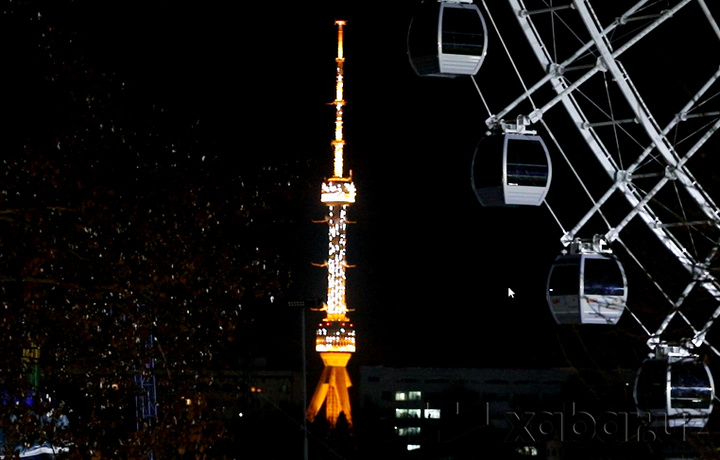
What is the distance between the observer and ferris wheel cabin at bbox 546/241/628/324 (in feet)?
40.3

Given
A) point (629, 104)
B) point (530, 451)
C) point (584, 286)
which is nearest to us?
point (629, 104)

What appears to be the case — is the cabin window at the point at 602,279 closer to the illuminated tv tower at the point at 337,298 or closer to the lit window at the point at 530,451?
the lit window at the point at 530,451

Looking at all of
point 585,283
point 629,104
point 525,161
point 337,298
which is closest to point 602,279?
point 585,283

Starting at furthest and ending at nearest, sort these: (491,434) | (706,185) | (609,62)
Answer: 1. (491,434)
2. (609,62)
3. (706,185)

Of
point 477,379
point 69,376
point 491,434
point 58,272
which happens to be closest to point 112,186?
point 58,272

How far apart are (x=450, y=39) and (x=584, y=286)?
2377 millimetres

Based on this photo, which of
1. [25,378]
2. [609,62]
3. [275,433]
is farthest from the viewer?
[275,433]

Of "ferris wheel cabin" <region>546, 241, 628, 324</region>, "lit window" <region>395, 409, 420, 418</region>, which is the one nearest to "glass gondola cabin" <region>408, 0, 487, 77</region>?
"ferris wheel cabin" <region>546, 241, 628, 324</region>

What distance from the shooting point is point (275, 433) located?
55.3m

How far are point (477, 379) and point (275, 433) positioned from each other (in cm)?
5065

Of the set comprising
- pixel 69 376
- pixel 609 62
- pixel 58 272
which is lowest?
pixel 69 376

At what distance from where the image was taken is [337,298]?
3637 inches

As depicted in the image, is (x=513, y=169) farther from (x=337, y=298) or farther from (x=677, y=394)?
(x=337, y=298)

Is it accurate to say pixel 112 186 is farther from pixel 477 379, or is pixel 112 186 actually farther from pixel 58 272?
pixel 477 379
